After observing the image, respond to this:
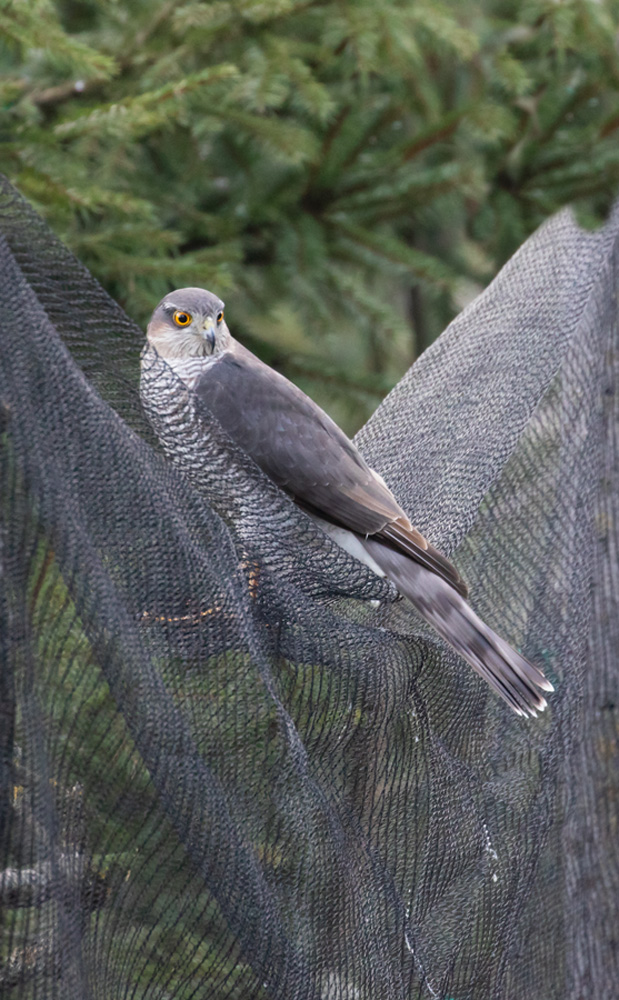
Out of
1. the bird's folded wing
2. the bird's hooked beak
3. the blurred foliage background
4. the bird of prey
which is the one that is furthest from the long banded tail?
the blurred foliage background

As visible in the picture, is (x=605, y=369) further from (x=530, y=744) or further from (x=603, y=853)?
(x=603, y=853)

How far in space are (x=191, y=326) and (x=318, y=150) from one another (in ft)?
3.69

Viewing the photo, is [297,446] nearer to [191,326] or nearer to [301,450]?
[301,450]

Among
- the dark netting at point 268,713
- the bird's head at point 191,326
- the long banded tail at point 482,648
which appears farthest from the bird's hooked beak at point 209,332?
the long banded tail at point 482,648

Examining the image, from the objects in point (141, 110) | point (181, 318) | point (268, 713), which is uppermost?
point (141, 110)

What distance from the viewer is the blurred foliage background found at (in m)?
2.51

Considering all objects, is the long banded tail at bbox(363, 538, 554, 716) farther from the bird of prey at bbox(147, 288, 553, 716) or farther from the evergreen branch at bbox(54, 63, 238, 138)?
the evergreen branch at bbox(54, 63, 238, 138)

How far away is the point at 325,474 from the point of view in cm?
206

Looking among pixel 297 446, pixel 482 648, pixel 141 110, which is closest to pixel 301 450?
pixel 297 446

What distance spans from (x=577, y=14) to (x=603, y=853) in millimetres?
2684

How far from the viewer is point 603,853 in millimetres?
1912

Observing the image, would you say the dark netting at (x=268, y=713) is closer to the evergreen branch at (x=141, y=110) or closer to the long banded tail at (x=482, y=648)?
the long banded tail at (x=482, y=648)

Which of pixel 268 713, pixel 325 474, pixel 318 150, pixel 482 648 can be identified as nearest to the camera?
pixel 268 713

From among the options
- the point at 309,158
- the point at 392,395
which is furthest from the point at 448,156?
the point at 392,395
